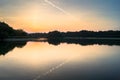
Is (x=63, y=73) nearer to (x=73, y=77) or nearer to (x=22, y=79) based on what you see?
(x=73, y=77)

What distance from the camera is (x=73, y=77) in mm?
12758

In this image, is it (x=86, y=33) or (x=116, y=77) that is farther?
(x=86, y=33)

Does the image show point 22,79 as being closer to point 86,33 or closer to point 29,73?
point 29,73

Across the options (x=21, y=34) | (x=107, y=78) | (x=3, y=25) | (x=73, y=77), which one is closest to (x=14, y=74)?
(x=73, y=77)

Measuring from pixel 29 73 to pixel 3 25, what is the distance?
262 ft

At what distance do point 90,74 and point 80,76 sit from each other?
79 cm

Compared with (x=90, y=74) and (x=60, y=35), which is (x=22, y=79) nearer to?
(x=90, y=74)

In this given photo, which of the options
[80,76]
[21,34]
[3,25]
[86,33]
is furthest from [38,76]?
[86,33]

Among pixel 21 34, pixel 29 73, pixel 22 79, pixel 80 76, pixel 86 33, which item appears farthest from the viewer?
pixel 86 33

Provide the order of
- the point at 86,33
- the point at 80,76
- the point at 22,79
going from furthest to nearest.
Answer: the point at 86,33 → the point at 80,76 → the point at 22,79

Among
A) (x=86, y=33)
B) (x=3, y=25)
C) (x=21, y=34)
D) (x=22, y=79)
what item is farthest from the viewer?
(x=86, y=33)

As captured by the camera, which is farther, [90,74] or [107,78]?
[90,74]

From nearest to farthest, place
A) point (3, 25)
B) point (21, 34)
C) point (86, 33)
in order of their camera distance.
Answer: point (3, 25)
point (21, 34)
point (86, 33)

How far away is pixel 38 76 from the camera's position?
43.1 ft
